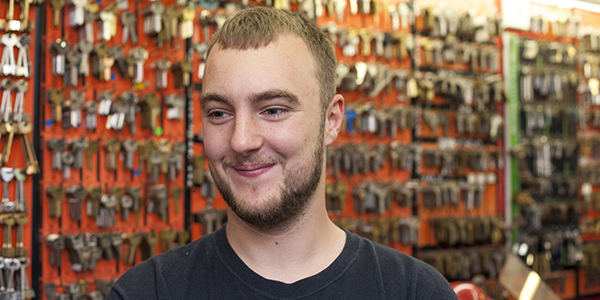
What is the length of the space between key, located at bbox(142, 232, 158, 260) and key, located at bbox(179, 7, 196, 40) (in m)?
1.47

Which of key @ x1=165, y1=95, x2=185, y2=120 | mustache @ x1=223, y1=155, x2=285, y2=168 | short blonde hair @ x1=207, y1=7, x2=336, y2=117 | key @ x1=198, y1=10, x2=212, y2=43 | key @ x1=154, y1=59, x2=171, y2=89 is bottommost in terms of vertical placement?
mustache @ x1=223, y1=155, x2=285, y2=168

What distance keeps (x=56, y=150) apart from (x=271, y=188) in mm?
2881

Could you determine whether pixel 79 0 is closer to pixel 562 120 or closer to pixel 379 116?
pixel 379 116

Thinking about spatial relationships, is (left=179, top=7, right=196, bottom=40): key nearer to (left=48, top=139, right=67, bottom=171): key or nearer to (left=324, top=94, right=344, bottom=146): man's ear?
(left=48, top=139, right=67, bottom=171): key

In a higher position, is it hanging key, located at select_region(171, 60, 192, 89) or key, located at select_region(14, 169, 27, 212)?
hanging key, located at select_region(171, 60, 192, 89)

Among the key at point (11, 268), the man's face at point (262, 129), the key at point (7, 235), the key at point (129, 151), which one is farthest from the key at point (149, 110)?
the man's face at point (262, 129)

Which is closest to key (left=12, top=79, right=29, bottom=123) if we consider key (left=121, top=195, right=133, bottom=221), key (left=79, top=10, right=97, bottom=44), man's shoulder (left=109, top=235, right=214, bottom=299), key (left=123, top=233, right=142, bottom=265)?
key (left=79, top=10, right=97, bottom=44)

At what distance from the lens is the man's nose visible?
1.23 m

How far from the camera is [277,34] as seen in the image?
1298 millimetres

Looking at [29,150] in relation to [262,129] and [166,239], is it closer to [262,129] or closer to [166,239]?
[166,239]

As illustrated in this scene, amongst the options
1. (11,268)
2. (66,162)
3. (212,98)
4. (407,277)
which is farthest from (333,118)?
(11,268)

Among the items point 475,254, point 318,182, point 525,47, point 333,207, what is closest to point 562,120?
point 525,47

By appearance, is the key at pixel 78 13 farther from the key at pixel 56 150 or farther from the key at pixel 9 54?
the key at pixel 56 150

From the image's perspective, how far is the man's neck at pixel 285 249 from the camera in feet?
4.37
